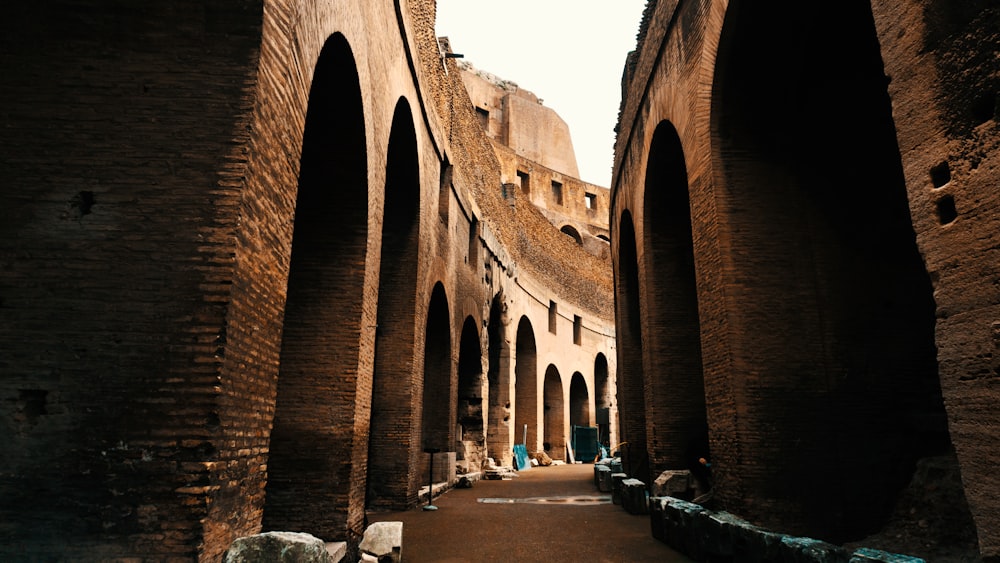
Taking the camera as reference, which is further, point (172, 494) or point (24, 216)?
point (24, 216)

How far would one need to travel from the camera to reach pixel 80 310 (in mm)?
3297

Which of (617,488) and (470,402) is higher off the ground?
(470,402)

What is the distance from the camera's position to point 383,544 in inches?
210

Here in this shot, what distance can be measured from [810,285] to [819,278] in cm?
12

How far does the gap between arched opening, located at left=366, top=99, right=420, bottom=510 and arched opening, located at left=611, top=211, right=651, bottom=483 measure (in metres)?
4.76

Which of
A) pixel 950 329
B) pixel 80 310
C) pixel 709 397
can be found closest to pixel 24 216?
pixel 80 310

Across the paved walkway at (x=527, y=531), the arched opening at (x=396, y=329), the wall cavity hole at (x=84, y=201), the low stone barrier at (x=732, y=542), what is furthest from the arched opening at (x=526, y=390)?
the wall cavity hole at (x=84, y=201)

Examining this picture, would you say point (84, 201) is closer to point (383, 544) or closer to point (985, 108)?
point (383, 544)

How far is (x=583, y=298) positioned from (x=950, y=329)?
21370mm

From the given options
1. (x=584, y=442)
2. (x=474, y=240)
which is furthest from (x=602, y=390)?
(x=474, y=240)

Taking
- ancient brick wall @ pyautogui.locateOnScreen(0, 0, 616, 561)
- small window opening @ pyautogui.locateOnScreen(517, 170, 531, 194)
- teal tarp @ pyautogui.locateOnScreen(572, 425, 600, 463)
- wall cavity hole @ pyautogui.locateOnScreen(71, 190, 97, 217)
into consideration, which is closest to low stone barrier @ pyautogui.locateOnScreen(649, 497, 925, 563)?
ancient brick wall @ pyautogui.locateOnScreen(0, 0, 616, 561)

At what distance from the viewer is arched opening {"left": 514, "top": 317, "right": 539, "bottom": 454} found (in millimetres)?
20156

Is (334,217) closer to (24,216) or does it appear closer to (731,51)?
(24,216)

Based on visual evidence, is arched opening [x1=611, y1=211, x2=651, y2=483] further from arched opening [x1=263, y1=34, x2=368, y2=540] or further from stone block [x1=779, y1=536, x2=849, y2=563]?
stone block [x1=779, y1=536, x2=849, y2=563]
